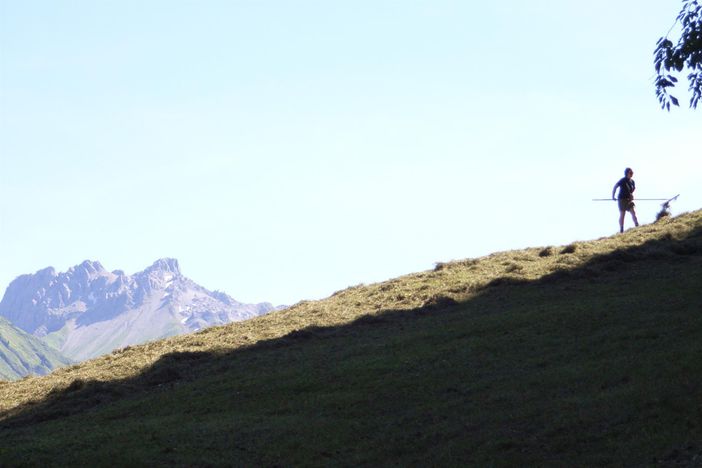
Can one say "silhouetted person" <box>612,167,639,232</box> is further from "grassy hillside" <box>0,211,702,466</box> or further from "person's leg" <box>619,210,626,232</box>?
"grassy hillside" <box>0,211,702,466</box>

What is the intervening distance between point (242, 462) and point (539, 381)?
285 inches

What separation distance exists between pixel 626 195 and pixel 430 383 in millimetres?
23642

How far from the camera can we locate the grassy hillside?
20.0 metres

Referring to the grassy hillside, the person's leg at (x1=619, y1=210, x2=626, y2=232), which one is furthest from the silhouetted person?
the grassy hillside

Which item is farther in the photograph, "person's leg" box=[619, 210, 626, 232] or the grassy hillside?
"person's leg" box=[619, 210, 626, 232]

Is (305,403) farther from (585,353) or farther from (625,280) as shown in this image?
(625,280)

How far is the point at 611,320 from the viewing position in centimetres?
2836

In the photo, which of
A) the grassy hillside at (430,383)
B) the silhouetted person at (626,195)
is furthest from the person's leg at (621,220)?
the grassy hillside at (430,383)

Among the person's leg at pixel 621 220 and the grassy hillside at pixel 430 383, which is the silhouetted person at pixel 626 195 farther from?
the grassy hillside at pixel 430 383

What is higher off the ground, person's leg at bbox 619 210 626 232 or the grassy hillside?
person's leg at bbox 619 210 626 232

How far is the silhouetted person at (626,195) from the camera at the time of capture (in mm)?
45406

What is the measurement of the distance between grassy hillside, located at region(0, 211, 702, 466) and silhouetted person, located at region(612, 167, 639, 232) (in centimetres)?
497

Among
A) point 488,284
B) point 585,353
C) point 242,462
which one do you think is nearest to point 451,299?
point 488,284

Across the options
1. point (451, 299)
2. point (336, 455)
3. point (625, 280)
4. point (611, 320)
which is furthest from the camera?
point (451, 299)
